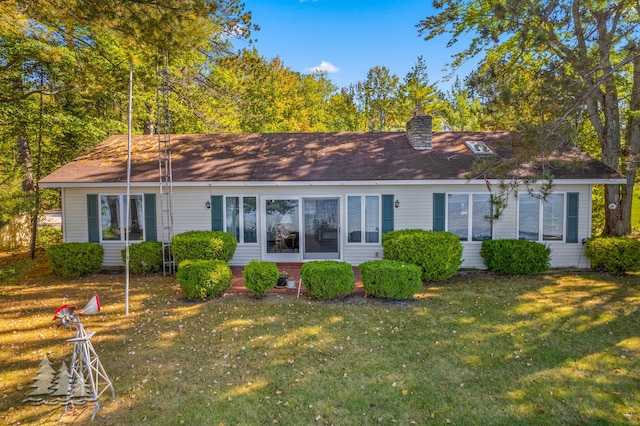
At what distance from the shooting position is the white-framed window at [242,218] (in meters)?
10.3

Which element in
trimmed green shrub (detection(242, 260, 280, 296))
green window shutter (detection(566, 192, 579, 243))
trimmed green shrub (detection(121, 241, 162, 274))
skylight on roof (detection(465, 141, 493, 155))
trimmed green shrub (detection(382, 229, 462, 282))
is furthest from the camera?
skylight on roof (detection(465, 141, 493, 155))

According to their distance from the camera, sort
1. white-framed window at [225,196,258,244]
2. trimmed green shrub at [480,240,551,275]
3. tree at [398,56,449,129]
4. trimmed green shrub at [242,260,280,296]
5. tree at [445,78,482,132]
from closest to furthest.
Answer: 1. trimmed green shrub at [242,260,280,296]
2. trimmed green shrub at [480,240,551,275]
3. white-framed window at [225,196,258,244]
4. tree at [398,56,449,129]
5. tree at [445,78,482,132]

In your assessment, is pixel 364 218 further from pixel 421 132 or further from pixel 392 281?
pixel 421 132

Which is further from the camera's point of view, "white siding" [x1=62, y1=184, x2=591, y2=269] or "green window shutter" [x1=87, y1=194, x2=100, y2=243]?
"green window shutter" [x1=87, y1=194, x2=100, y2=243]

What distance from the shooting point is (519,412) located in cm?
377

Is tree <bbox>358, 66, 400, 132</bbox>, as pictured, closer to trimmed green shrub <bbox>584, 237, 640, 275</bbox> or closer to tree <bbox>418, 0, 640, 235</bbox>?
tree <bbox>418, 0, 640, 235</bbox>

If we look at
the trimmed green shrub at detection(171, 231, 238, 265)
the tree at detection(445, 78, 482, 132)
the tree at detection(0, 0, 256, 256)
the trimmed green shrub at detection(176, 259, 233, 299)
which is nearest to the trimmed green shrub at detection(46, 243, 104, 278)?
the tree at detection(0, 0, 256, 256)

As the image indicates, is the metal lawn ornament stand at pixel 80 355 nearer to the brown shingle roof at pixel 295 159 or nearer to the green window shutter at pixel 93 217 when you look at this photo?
the brown shingle roof at pixel 295 159

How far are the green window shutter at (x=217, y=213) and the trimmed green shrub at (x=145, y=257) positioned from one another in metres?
1.60

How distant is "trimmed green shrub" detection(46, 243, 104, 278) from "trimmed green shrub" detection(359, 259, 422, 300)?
763 centimetres

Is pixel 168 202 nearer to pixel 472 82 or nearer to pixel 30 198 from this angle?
pixel 30 198

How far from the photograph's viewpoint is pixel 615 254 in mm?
8781

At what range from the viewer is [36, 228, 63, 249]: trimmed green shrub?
13852 millimetres

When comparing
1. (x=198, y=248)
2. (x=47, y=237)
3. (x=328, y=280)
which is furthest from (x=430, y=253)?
(x=47, y=237)
